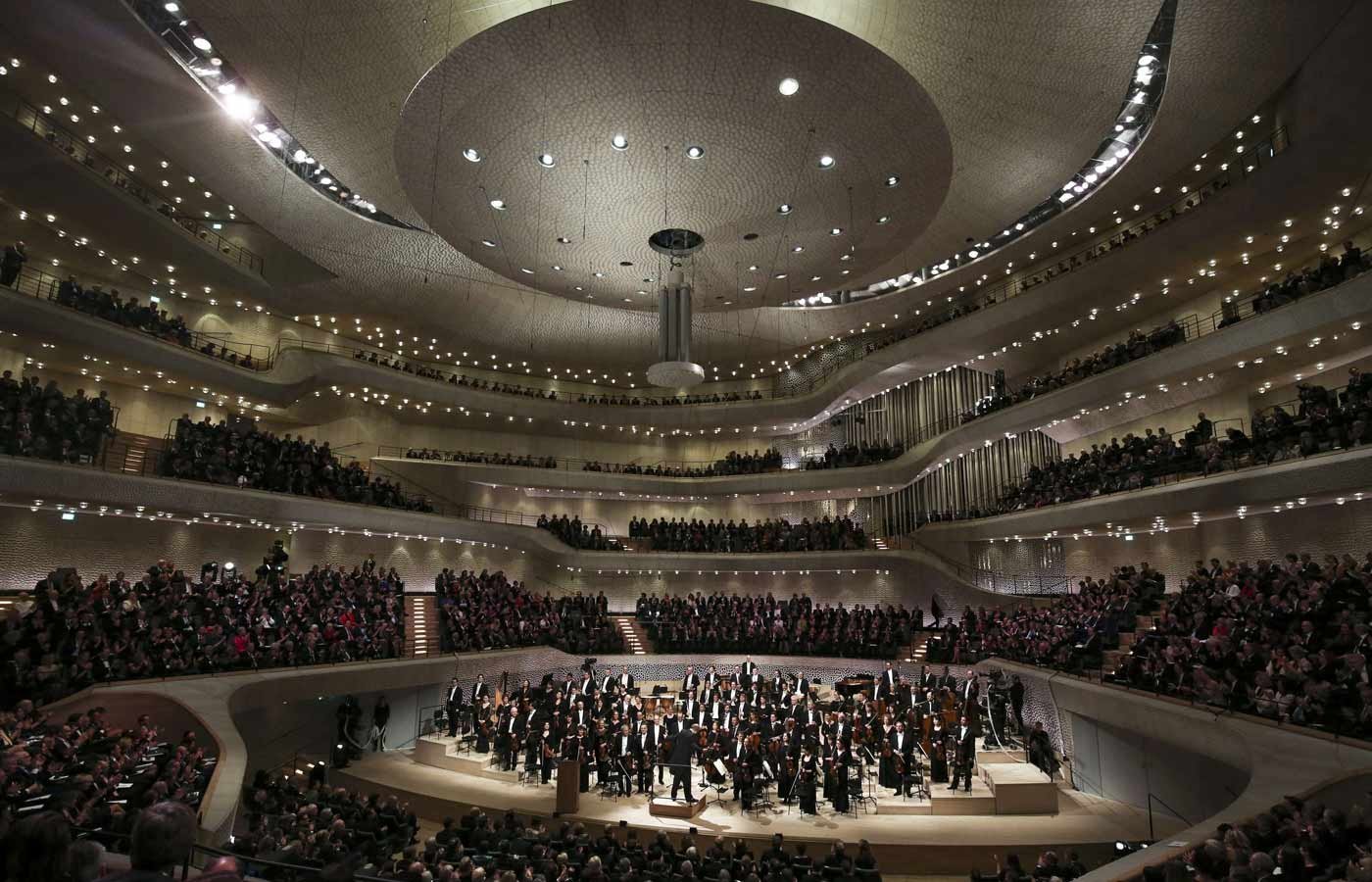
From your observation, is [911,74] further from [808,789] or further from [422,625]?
[422,625]

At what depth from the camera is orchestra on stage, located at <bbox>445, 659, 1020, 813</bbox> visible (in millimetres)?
13438

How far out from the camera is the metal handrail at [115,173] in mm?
15914

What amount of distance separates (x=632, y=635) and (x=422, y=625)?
6.62 metres

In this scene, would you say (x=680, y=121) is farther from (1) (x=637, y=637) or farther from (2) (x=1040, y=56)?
(1) (x=637, y=637)

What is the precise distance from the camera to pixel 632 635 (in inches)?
Result: 987

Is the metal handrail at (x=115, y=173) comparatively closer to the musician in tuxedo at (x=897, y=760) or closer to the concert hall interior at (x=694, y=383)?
the concert hall interior at (x=694, y=383)

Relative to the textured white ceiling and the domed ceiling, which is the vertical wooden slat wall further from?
the domed ceiling

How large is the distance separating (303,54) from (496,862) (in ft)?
42.3

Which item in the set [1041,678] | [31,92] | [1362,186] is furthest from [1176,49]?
[31,92]

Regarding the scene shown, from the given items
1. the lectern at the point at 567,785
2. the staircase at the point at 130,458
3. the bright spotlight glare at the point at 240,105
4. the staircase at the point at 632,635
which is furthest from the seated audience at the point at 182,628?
the bright spotlight glare at the point at 240,105

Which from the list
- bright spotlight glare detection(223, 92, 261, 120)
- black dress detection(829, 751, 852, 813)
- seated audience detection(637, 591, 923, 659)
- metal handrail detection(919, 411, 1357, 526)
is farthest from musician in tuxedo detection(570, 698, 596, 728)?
bright spotlight glare detection(223, 92, 261, 120)

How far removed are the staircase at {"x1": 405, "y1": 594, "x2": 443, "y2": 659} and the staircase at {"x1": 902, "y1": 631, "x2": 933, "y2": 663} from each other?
42.4 ft

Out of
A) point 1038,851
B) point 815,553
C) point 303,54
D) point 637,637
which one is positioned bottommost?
point 1038,851

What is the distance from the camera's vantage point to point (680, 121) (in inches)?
481
